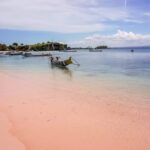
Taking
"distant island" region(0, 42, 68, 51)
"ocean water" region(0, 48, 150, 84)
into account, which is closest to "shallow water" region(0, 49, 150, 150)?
"ocean water" region(0, 48, 150, 84)

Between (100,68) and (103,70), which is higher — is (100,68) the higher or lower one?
the lower one

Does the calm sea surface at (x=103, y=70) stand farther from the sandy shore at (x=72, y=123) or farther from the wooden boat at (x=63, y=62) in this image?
the sandy shore at (x=72, y=123)

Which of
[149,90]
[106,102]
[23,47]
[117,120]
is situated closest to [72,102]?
[106,102]

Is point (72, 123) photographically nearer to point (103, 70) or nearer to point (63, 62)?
point (103, 70)

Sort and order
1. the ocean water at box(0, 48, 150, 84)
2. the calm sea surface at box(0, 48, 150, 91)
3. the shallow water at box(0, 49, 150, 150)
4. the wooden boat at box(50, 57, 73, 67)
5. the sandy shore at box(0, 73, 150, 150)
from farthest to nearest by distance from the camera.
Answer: the wooden boat at box(50, 57, 73, 67), the ocean water at box(0, 48, 150, 84), the calm sea surface at box(0, 48, 150, 91), the shallow water at box(0, 49, 150, 150), the sandy shore at box(0, 73, 150, 150)

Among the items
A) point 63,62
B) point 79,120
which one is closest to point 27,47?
point 63,62

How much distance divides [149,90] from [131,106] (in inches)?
168

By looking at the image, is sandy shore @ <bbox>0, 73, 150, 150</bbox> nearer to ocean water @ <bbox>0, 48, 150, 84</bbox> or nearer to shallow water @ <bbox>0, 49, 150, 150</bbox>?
shallow water @ <bbox>0, 49, 150, 150</bbox>

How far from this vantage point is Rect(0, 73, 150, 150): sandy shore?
22.4ft

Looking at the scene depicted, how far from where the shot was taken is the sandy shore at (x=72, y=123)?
22.4 feet

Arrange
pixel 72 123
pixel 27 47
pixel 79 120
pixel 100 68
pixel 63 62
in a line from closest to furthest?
pixel 72 123 < pixel 79 120 < pixel 100 68 < pixel 63 62 < pixel 27 47

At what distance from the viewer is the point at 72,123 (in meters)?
8.63

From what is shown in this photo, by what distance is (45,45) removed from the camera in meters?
141

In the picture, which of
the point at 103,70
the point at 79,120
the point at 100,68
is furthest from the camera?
the point at 100,68
